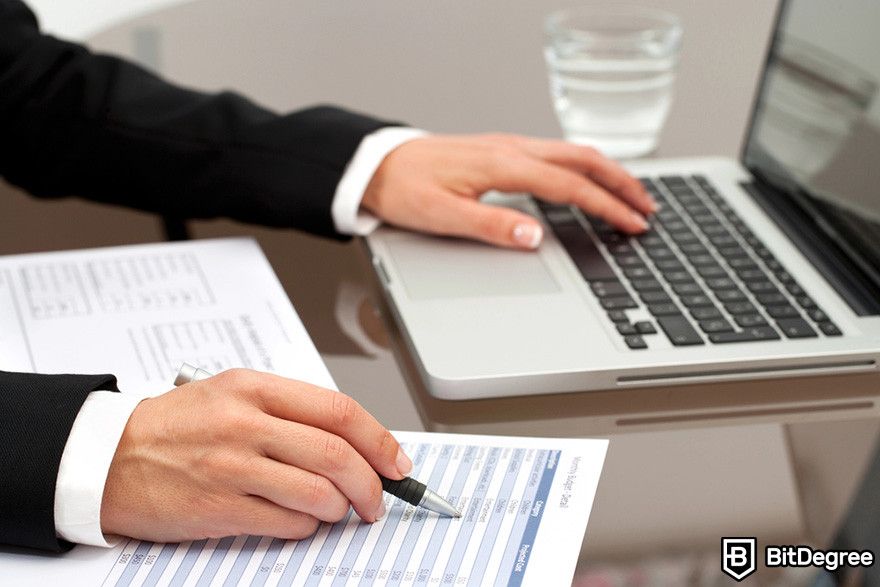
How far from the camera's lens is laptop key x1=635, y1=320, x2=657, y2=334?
79cm

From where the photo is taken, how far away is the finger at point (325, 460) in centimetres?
59

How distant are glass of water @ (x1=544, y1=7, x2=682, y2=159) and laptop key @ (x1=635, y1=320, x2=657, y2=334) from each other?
0.44 meters

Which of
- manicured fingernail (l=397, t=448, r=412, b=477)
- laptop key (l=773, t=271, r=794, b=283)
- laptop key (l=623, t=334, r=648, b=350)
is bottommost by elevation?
laptop key (l=773, t=271, r=794, b=283)

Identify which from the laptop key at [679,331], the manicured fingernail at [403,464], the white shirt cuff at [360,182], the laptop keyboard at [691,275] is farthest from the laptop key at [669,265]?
the manicured fingernail at [403,464]

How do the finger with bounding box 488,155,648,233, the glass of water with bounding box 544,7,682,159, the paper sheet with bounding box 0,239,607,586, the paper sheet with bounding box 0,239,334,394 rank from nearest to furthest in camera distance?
1. the paper sheet with bounding box 0,239,607,586
2. the paper sheet with bounding box 0,239,334,394
3. the finger with bounding box 488,155,648,233
4. the glass of water with bounding box 544,7,682,159

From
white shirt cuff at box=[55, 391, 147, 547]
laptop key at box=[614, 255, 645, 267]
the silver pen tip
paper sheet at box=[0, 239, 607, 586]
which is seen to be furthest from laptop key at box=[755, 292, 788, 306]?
white shirt cuff at box=[55, 391, 147, 547]

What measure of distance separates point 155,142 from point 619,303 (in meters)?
0.47

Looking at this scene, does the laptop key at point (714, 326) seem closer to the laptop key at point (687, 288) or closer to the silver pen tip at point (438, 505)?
the laptop key at point (687, 288)

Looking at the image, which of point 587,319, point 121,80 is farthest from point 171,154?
point 587,319

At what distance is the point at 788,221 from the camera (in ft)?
3.24

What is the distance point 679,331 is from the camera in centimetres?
79

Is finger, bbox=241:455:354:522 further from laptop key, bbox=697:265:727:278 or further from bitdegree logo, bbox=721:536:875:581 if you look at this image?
laptop key, bbox=697:265:727:278

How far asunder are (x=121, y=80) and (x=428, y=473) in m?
0.63

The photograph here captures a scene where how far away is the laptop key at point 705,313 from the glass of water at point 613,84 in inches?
16.3
